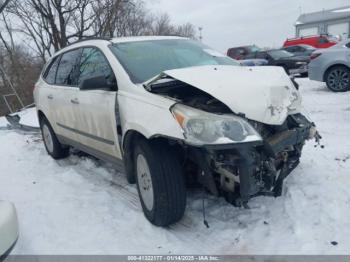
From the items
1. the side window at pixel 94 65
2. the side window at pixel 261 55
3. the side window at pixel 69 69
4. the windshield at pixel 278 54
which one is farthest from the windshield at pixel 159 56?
the side window at pixel 261 55

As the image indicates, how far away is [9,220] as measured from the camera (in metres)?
2.33

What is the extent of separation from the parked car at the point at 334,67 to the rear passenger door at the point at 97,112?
22.8 ft

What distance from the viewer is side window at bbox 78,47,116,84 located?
12.3ft

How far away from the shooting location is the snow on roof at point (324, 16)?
39562 millimetres

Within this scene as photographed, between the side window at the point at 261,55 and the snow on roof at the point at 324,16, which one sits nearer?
the side window at the point at 261,55

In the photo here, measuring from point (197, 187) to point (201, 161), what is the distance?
115cm

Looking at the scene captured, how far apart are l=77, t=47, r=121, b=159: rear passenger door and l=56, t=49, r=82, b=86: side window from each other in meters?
0.18

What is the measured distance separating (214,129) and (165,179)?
0.65 metres

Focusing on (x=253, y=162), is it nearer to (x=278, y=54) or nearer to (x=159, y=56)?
(x=159, y=56)

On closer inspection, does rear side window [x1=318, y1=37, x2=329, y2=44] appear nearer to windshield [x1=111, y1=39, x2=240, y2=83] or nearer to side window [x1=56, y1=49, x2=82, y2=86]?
windshield [x1=111, y1=39, x2=240, y2=83]

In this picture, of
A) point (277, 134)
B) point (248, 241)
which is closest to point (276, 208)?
point (248, 241)

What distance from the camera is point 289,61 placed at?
50.4 feet

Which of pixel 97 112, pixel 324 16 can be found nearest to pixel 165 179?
pixel 97 112

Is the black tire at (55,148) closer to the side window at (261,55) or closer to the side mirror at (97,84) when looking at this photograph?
the side mirror at (97,84)
